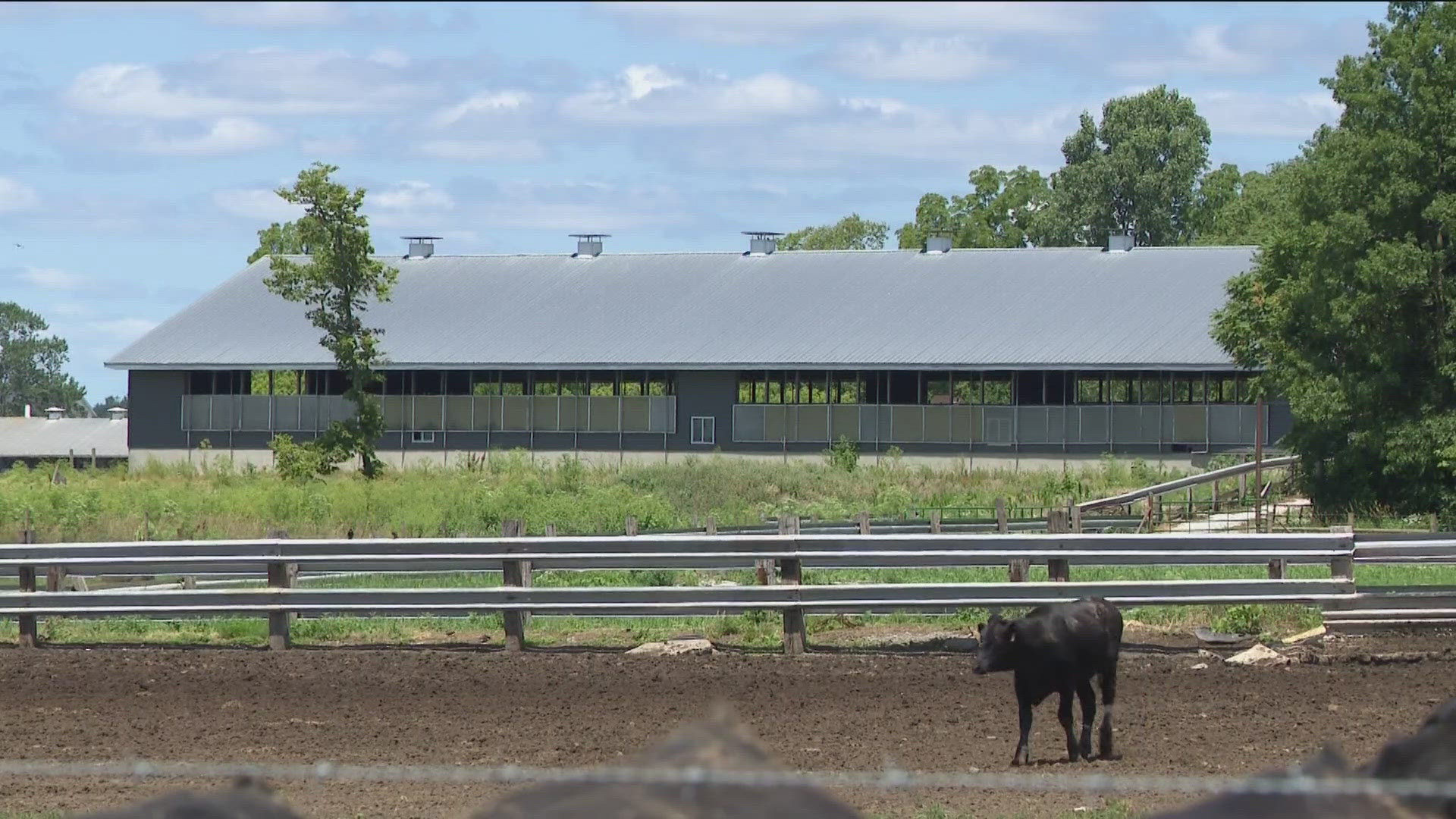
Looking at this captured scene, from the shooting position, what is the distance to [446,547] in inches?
703

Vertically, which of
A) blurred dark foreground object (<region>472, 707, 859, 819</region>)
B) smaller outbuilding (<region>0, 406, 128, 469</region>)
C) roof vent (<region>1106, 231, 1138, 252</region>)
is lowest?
smaller outbuilding (<region>0, 406, 128, 469</region>)

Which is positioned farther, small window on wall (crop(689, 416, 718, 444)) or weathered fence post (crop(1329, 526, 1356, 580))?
small window on wall (crop(689, 416, 718, 444))

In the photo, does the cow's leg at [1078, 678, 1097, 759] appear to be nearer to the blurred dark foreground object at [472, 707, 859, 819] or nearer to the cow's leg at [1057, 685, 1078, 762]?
the cow's leg at [1057, 685, 1078, 762]

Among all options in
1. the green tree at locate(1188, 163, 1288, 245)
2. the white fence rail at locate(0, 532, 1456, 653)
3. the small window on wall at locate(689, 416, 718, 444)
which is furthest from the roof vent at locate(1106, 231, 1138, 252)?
the white fence rail at locate(0, 532, 1456, 653)

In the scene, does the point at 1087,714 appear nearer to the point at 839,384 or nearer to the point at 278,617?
the point at 278,617

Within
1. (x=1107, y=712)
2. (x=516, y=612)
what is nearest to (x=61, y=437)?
(x=516, y=612)

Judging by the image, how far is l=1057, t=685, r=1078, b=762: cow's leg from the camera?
40.4 feet

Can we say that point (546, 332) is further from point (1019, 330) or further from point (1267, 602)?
point (1267, 602)

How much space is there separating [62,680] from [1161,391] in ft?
140

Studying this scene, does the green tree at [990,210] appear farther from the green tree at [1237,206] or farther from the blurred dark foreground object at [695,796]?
the blurred dark foreground object at [695,796]

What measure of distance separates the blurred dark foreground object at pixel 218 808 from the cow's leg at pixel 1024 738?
7.71 meters

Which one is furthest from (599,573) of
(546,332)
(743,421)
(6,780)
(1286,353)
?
(546,332)

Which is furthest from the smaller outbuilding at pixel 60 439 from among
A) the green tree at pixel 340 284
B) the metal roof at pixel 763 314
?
the green tree at pixel 340 284

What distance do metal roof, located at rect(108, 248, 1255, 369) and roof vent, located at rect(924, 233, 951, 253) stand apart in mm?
757
